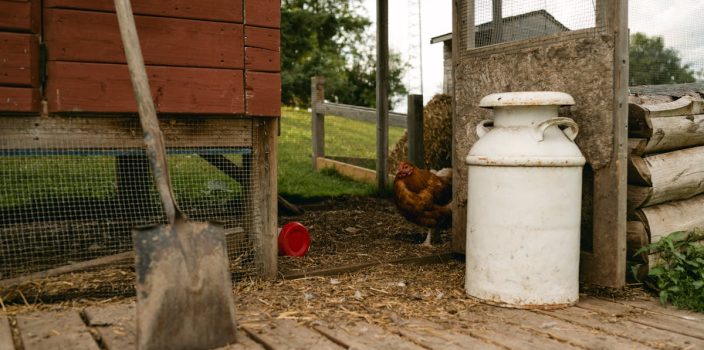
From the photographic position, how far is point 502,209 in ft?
10.3

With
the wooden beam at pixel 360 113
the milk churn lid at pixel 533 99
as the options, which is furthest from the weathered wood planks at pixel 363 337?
the wooden beam at pixel 360 113

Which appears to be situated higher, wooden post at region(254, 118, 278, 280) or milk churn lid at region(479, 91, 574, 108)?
milk churn lid at region(479, 91, 574, 108)

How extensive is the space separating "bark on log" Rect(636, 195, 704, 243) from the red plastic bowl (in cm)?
204

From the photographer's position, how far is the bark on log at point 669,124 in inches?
135

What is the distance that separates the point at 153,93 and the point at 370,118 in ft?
15.6

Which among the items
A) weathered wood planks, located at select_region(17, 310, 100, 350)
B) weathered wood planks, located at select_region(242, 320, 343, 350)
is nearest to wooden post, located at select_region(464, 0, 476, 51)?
weathered wood planks, located at select_region(242, 320, 343, 350)

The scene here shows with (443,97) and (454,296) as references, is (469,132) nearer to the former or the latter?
(454,296)

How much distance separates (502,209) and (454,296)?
1.78 feet

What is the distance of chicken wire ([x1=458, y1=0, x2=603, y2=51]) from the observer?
3434mm

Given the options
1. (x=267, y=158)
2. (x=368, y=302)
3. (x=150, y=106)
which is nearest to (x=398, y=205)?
(x=267, y=158)

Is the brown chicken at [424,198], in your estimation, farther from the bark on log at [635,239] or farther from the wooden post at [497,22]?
the bark on log at [635,239]

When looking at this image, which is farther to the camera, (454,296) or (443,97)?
(443,97)

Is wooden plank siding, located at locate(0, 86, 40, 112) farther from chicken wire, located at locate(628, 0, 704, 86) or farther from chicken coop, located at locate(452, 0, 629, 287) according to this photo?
chicken wire, located at locate(628, 0, 704, 86)

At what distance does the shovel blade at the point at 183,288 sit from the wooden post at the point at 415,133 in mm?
4509
